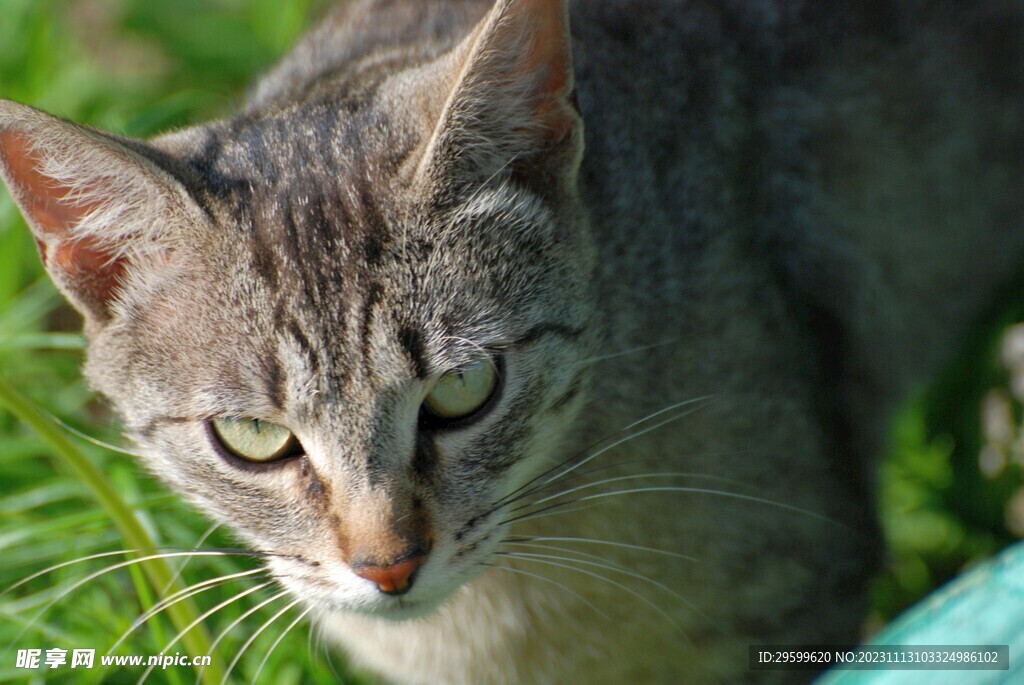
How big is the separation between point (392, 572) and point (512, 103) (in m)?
0.79

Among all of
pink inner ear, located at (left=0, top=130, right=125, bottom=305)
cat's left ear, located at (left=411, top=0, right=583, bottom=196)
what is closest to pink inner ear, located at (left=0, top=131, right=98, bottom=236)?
pink inner ear, located at (left=0, top=130, right=125, bottom=305)

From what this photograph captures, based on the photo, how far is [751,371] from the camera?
235cm

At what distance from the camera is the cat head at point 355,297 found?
1805 millimetres

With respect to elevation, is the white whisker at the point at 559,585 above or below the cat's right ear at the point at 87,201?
below

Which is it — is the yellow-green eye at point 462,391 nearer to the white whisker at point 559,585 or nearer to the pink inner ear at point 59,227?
the white whisker at point 559,585

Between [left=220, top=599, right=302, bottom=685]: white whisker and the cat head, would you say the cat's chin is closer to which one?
the cat head

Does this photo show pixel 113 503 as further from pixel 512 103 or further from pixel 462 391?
pixel 512 103

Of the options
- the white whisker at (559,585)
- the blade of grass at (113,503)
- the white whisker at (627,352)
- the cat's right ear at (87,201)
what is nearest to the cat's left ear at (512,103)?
the white whisker at (627,352)

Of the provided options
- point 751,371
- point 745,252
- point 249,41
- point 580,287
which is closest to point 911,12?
point 745,252

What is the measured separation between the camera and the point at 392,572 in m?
1.79

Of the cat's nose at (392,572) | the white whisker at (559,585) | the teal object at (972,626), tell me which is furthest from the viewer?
the white whisker at (559,585)

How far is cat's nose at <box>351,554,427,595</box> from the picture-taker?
70.3 inches

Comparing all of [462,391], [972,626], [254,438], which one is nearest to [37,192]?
[254,438]

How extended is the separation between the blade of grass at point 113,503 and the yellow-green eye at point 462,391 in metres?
0.67
